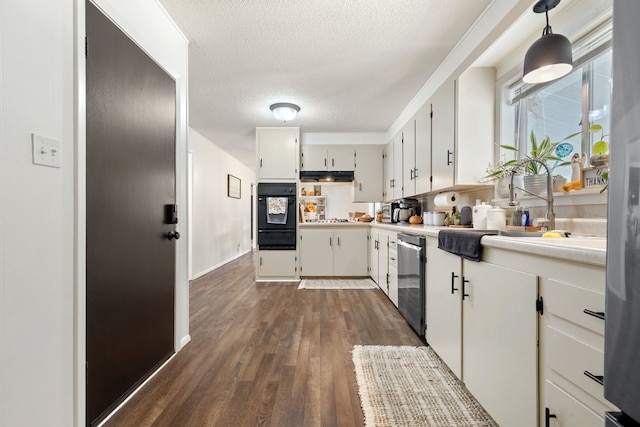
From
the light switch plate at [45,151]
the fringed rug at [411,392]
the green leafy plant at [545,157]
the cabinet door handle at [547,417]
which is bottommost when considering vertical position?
the fringed rug at [411,392]

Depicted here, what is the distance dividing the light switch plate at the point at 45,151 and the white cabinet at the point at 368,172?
3895 mm

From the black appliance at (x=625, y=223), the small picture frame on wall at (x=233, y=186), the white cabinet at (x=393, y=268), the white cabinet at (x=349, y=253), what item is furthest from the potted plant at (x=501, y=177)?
the small picture frame on wall at (x=233, y=186)

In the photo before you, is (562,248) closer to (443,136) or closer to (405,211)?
(443,136)

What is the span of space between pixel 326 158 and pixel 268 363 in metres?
3.36

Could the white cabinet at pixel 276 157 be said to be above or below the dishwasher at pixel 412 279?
above

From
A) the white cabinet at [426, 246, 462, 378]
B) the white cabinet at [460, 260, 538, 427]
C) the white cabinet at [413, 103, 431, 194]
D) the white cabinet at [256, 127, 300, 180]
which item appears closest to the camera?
the white cabinet at [460, 260, 538, 427]

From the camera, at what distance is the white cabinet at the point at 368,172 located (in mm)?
4582

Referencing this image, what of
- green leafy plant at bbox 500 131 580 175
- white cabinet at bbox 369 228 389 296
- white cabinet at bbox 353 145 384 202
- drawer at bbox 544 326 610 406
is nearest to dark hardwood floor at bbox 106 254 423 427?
white cabinet at bbox 369 228 389 296

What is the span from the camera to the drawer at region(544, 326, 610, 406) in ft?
2.55

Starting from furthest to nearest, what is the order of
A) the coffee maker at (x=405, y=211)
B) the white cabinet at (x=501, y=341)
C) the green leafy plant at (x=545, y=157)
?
the coffee maker at (x=405, y=211)
the green leafy plant at (x=545, y=157)
the white cabinet at (x=501, y=341)

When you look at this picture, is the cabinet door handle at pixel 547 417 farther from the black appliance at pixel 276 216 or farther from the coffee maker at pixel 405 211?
the black appliance at pixel 276 216

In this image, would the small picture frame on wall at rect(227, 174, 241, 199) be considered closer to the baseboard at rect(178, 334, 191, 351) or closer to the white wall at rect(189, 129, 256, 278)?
the white wall at rect(189, 129, 256, 278)

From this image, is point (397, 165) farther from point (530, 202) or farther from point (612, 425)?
point (612, 425)

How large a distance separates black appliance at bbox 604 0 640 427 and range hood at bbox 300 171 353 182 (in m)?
4.04
